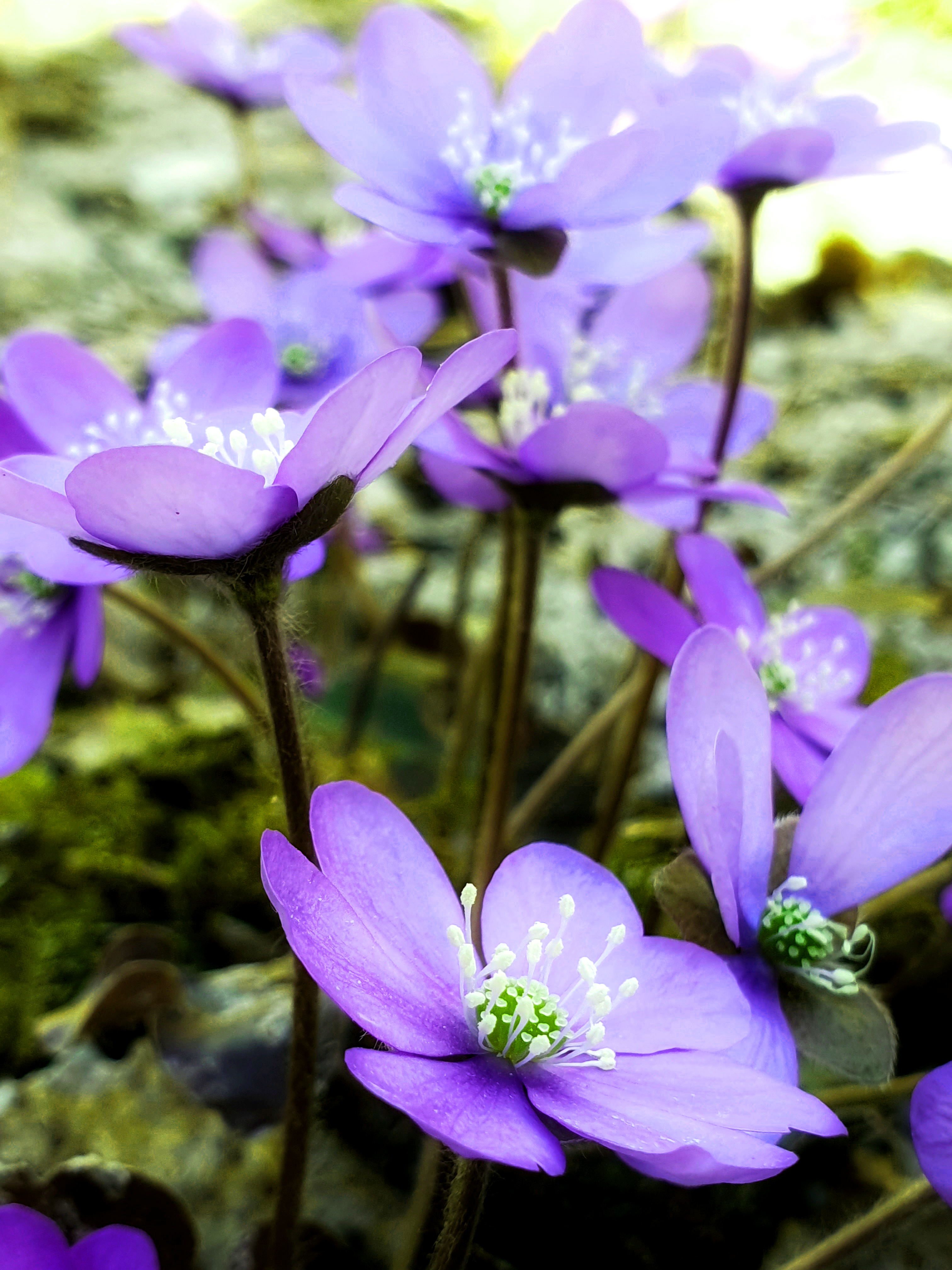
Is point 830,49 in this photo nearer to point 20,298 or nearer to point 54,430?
point 54,430

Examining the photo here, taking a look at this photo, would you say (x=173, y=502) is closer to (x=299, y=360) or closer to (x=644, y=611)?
(x=644, y=611)

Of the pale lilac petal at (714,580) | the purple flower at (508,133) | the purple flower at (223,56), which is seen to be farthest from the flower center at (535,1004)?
the purple flower at (223,56)

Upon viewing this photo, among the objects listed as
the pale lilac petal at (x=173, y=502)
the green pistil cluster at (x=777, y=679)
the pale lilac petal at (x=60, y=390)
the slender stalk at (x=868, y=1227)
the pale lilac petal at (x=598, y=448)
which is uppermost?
the pale lilac petal at (x=173, y=502)

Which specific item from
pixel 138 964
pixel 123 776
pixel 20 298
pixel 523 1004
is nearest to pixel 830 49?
pixel 523 1004

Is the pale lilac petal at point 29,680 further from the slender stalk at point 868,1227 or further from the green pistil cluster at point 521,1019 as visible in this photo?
the slender stalk at point 868,1227

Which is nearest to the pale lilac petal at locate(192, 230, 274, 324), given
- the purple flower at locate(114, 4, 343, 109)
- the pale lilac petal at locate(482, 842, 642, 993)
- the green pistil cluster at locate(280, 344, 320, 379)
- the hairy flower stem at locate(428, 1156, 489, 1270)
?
the green pistil cluster at locate(280, 344, 320, 379)

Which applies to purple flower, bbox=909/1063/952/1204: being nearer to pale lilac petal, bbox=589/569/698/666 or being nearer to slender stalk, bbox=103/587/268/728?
pale lilac petal, bbox=589/569/698/666
